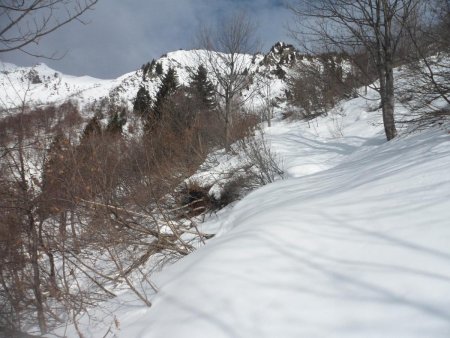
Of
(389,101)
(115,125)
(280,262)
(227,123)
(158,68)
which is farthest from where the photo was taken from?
(158,68)

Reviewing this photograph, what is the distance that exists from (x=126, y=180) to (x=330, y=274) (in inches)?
243

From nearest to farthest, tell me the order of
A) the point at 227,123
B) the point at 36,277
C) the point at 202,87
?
the point at 36,277 < the point at 227,123 < the point at 202,87

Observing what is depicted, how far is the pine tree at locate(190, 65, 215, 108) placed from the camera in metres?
15.1

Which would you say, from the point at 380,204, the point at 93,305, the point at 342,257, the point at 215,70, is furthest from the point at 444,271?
the point at 215,70

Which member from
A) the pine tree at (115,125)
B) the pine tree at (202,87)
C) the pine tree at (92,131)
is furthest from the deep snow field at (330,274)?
the pine tree at (202,87)

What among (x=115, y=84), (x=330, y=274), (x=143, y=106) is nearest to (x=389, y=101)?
(x=330, y=274)

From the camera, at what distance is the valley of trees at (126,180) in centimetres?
428

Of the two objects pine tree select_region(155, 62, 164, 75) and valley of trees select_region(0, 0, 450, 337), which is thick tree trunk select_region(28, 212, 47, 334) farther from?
pine tree select_region(155, 62, 164, 75)

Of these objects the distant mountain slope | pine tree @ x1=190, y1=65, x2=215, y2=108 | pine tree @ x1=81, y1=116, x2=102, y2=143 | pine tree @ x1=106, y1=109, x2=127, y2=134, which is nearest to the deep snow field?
the distant mountain slope

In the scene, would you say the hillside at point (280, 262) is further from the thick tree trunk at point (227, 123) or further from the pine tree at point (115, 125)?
the pine tree at point (115, 125)

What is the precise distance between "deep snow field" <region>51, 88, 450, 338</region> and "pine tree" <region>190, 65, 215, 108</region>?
488 inches

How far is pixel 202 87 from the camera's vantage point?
1688 cm

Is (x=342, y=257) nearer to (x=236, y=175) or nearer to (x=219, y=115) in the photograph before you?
(x=236, y=175)

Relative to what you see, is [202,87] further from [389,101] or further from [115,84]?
[115,84]
